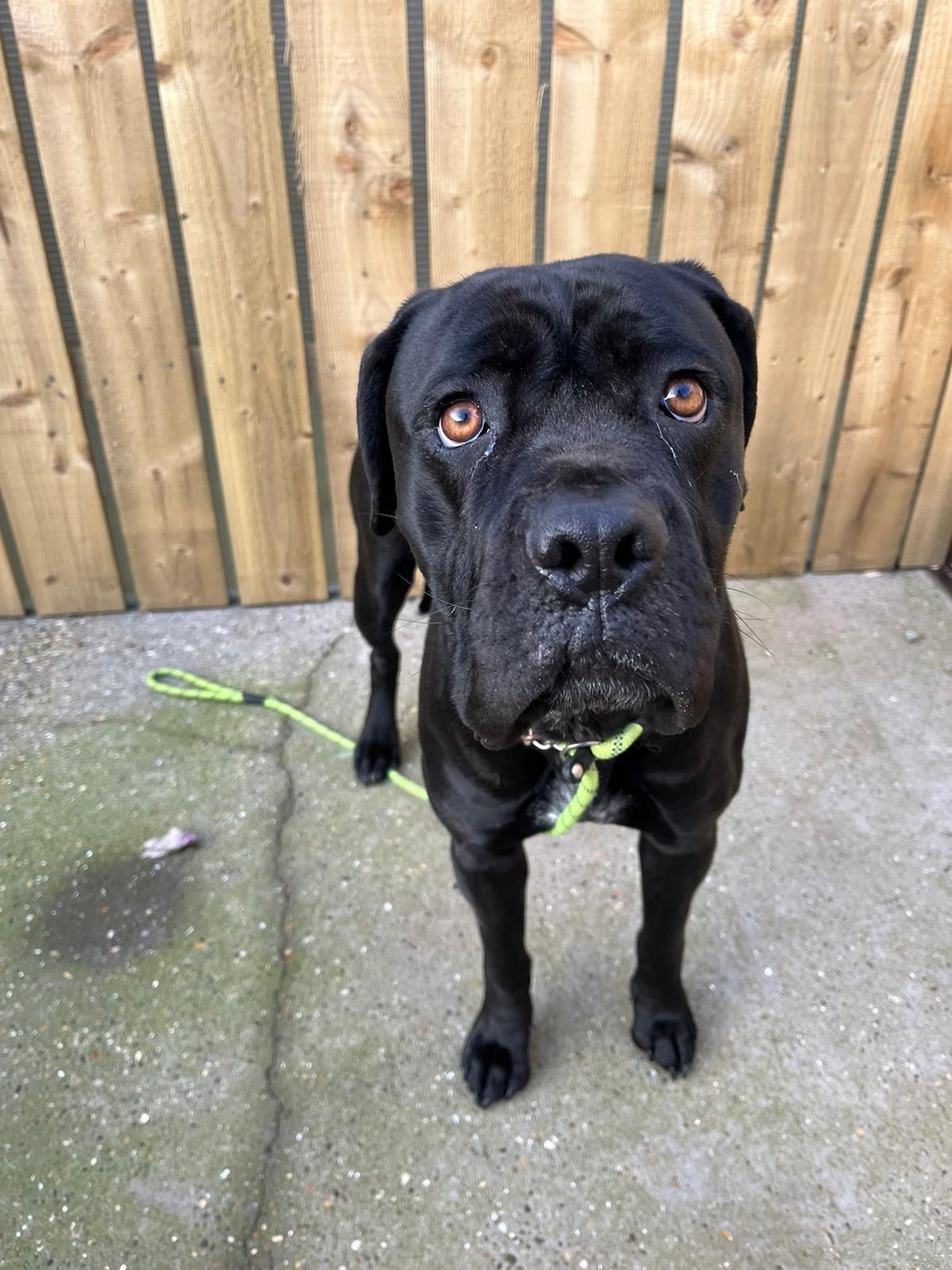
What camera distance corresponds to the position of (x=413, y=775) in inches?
117

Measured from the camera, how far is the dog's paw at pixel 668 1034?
82.7 inches

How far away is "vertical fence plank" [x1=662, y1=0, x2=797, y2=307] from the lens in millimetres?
2949

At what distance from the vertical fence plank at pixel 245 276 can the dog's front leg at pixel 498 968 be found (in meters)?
2.03

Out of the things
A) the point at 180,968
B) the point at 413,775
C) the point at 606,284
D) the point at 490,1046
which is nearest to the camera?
→ the point at 606,284

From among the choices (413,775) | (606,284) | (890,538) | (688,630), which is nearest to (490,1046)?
(413,775)

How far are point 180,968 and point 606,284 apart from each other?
6.34ft

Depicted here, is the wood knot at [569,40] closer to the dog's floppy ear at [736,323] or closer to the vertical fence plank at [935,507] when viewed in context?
the dog's floppy ear at [736,323]

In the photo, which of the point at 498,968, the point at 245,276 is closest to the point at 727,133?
the point at 245,276

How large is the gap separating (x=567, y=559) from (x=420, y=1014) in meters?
1.47

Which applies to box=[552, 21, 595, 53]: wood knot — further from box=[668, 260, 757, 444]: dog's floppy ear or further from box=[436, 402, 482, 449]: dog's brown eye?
box=[436, 402, 482, 449]: dog's brown eye

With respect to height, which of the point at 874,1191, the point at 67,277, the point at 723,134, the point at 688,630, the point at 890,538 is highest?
→ the point at 723,134

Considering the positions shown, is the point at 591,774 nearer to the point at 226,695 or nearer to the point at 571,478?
Result: the point at 571,478

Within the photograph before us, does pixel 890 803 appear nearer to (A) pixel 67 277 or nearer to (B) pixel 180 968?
(B) pixel 180 968

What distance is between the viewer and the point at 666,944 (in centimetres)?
203
